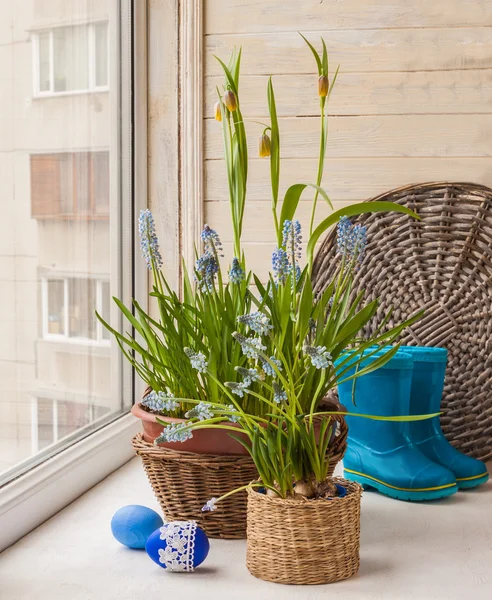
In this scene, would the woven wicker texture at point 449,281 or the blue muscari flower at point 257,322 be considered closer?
the blue muscari flower at point 257,322

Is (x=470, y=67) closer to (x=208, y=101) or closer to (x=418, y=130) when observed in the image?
(x=418, y=130)

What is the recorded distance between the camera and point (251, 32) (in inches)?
63.0

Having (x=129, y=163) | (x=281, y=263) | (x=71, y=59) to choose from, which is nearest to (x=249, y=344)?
(x=281, y=263)

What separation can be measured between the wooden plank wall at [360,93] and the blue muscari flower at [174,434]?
2.26 ft

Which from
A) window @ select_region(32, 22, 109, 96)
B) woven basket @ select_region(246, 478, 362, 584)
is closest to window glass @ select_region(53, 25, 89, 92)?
window @ select_region(32, 22, 109, 96)

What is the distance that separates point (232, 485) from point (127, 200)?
77cm

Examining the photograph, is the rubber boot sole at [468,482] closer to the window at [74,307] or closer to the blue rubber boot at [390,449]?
the blue rubber boot at [390,449]

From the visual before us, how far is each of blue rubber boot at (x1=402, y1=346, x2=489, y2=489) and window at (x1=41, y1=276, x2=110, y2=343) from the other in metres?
0.58

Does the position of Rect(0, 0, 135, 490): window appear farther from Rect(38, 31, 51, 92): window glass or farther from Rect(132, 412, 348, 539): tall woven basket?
Rect(132, 412, 348, 539): tall woven basket

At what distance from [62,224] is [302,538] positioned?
0.69 m

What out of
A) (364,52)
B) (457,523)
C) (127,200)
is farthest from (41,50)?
(457,523)

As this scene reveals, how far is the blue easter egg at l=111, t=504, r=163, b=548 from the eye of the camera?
40.1 inches

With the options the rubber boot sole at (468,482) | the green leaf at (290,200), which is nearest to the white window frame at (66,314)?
the green leaf at (290,200)

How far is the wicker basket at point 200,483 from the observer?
3.40 feet
